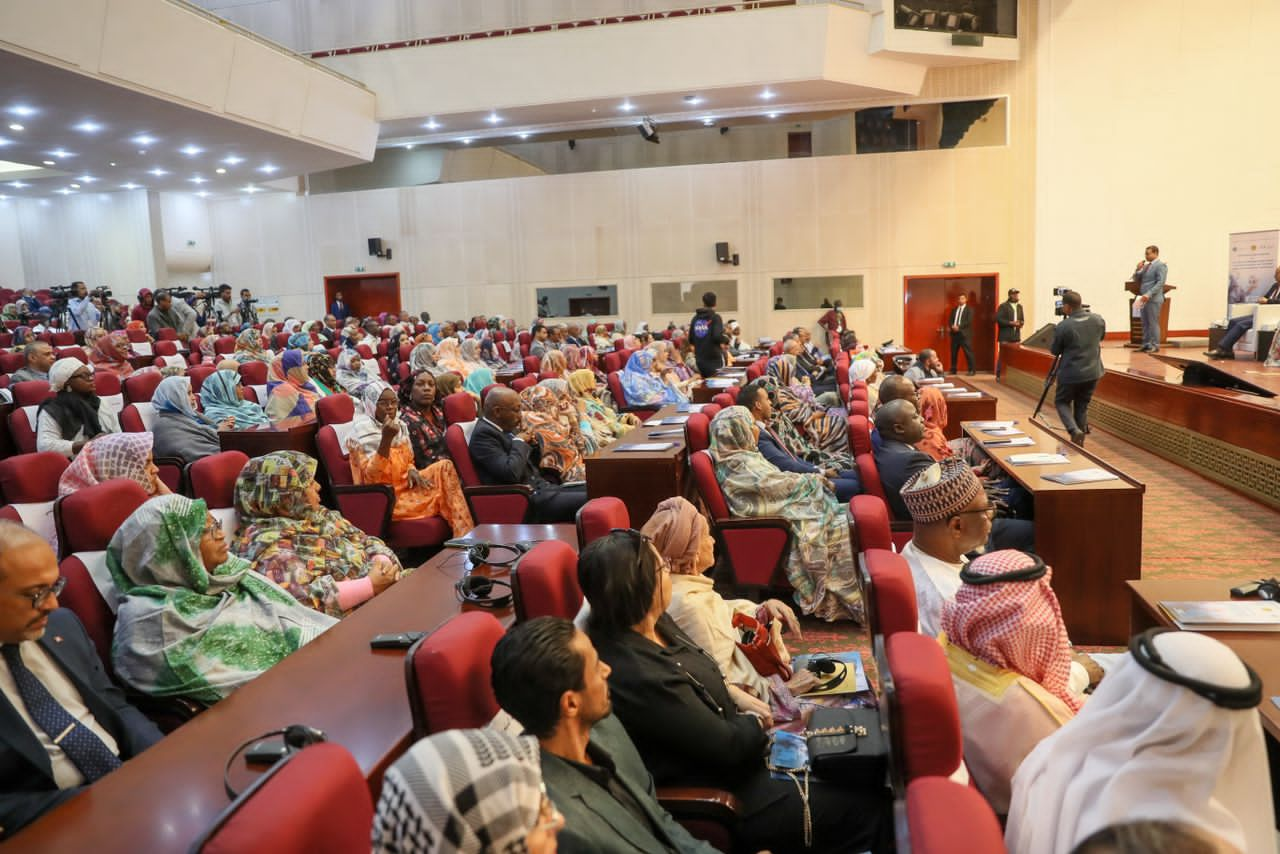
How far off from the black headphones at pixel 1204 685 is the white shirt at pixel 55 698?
2.01 metres

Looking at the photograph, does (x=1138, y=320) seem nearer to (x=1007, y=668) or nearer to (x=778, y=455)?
(x=778, y=455)

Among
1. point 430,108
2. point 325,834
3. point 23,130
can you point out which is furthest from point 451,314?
point 325,834

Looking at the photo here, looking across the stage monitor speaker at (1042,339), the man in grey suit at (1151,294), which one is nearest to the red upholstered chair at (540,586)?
the man in grey suit at (1151,294)

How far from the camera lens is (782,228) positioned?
15195 millimetres

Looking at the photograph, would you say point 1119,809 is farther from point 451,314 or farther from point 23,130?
point 451,314

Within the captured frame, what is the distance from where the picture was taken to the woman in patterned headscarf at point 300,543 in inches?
117

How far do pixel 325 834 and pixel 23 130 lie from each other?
42.0 feet

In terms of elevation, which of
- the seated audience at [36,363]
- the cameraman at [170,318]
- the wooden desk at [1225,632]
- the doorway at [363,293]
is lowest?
the wooden desk at [1225,632]

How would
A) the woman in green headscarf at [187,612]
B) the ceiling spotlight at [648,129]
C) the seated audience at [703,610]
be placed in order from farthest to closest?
the ceiling spotlight at [648,129] < the seated audience at [703,610] < the woman in green headscarf at [187,612]

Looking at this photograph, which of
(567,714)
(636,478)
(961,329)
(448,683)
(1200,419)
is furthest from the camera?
(961,329)

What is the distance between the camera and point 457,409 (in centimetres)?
523

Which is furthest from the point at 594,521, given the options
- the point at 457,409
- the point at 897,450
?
the point at 457,409

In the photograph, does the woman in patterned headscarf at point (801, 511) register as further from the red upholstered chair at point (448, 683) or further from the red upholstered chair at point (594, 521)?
the red upholstered chair at point (448, 683)

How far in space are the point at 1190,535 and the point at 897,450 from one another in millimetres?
2451
